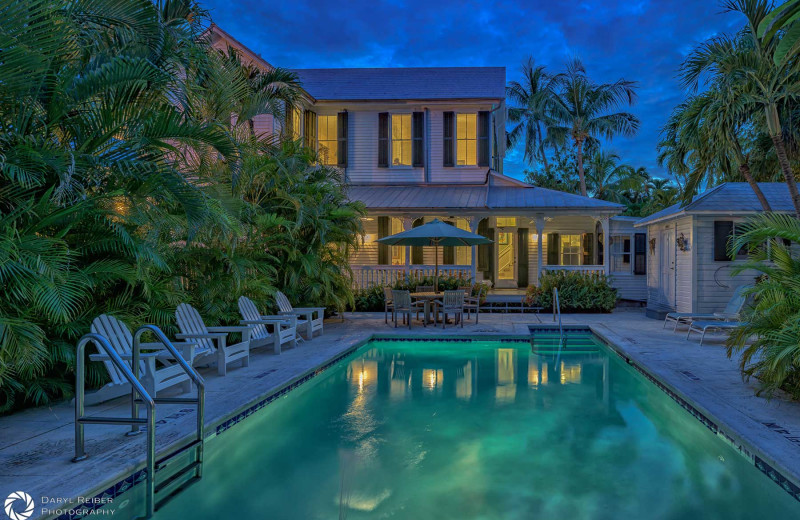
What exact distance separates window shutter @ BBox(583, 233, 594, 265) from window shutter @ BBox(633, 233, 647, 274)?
1891 millimetres

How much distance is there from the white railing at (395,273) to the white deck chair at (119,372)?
31.6ft

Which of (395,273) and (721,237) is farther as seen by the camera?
(395,273)

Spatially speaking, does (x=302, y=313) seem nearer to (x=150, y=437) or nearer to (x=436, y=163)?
(x=150, y=437)

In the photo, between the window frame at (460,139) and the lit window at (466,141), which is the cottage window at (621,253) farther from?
the lit window at (466,141)

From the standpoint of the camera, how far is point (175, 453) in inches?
168

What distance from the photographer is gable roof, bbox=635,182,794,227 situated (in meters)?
11.9

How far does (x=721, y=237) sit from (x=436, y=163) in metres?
9.41

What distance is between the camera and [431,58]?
98.1 metres

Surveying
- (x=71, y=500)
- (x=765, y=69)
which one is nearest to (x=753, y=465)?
(x=71, y=500)

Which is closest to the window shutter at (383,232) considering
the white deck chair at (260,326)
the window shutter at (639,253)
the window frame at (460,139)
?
the window frame at (460,139)

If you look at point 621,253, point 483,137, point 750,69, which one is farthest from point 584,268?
point 750,69

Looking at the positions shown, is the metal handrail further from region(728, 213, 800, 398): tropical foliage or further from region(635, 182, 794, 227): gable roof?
region(635, 182, 794, 227): gable roof

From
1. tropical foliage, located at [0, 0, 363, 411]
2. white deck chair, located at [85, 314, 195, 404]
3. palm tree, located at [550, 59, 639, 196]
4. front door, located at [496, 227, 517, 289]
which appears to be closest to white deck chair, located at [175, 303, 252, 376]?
tropical foliage, located at [0, 0, 363, 411]

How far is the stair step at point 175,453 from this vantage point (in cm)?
407
